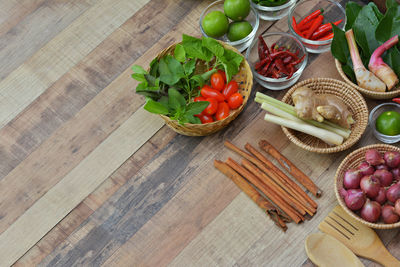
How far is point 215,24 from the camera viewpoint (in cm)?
189

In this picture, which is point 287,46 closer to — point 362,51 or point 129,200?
point 362,51

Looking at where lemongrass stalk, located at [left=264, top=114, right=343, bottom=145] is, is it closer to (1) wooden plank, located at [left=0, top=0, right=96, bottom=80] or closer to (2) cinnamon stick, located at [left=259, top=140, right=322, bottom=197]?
(2) cinnamon stick, located at [left=259, top=140, right=322, bottom=197]

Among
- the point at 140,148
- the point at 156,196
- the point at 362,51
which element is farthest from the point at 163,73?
the point at 362,51

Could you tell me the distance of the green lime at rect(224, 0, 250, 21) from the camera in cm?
189

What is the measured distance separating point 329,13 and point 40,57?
4.23 ft

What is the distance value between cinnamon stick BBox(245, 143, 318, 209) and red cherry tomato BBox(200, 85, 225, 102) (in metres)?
0.23

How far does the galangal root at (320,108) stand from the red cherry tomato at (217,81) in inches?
11.0

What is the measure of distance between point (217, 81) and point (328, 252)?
74 centimetres

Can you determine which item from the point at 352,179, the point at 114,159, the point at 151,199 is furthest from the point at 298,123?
the point at 114,159

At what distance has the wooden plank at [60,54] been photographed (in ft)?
6.58

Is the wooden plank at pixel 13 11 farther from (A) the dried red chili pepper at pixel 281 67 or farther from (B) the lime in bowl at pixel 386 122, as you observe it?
(B) the lime in bowl at pixel 386 122

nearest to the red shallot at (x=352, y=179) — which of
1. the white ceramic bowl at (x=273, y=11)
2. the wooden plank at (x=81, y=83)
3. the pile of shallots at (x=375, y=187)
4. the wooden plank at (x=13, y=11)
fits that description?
the pile of shallots at (x=375, y=187)

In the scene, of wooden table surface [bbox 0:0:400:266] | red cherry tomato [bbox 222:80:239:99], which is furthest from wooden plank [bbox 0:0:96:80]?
red cherry tomato [bbox 222:80:239:99]

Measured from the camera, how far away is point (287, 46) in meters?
1.94
